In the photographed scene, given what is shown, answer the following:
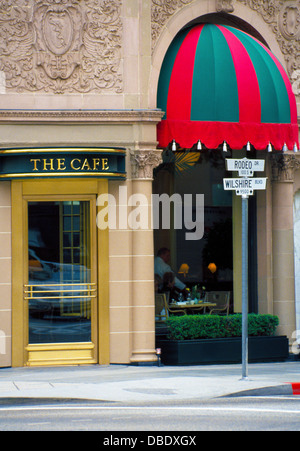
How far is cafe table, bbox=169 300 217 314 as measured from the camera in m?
19.9

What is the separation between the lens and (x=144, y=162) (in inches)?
696

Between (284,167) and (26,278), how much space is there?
5.93 meters

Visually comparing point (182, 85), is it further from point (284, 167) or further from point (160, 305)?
point (160, 305)

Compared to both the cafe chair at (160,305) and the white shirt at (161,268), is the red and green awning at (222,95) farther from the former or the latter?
the cafe chair at (160,305)

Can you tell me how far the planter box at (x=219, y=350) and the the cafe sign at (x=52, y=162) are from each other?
3753 millimetres

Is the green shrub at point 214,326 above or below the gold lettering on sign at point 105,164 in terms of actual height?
below

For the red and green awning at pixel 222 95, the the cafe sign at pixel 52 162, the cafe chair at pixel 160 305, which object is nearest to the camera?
the the cafe sign at pixel 52 162

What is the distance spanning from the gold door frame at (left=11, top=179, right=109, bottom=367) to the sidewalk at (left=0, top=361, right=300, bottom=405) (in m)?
0.34

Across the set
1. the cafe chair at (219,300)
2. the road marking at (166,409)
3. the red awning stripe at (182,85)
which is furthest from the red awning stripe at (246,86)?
the road marking at (166,409)

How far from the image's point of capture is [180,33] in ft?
61.2

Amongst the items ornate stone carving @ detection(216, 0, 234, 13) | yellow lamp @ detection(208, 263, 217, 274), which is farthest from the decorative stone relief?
yellow lamp @ detection(208, 263, 217, 274)

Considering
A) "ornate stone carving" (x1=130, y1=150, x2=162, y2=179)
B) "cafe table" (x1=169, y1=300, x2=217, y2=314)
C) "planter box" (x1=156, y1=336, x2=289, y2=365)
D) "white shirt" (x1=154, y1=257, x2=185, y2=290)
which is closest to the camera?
"ornate stone carving" (x1=130, y1=150, x2=162, y2=179)

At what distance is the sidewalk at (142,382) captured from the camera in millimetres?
14039

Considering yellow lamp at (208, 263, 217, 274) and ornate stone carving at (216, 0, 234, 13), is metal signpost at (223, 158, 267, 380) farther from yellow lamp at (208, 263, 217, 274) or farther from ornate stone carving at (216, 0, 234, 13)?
yellow lamp at (208, 263, 217, 274)
